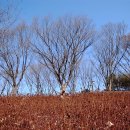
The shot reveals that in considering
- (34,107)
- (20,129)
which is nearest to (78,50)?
(34,107)

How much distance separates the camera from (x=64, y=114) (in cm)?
788

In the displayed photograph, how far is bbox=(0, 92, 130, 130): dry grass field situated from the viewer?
6.70 m

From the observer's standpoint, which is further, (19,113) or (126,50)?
(126,50)

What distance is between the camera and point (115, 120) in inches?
274

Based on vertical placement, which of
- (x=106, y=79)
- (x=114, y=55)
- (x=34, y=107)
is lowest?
(x=34, y=107)

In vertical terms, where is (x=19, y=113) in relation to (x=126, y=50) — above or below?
below

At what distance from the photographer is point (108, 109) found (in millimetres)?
8297

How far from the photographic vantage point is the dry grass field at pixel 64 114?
670cm

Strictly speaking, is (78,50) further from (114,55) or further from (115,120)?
(115,120)

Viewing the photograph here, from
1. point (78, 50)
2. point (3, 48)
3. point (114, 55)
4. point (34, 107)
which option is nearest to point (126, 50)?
point (114, 55)

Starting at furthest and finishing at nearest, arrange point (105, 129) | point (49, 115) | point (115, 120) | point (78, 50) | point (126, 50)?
1. point (126, 50)
2. point (78, 50)
3. point (49, 115)
4. point (115, 120)
5. point (105, 129)

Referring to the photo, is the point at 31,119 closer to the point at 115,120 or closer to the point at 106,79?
the point at 115,120

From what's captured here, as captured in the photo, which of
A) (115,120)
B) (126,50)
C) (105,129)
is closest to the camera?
(105,129)

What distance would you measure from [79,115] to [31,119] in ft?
3.96
